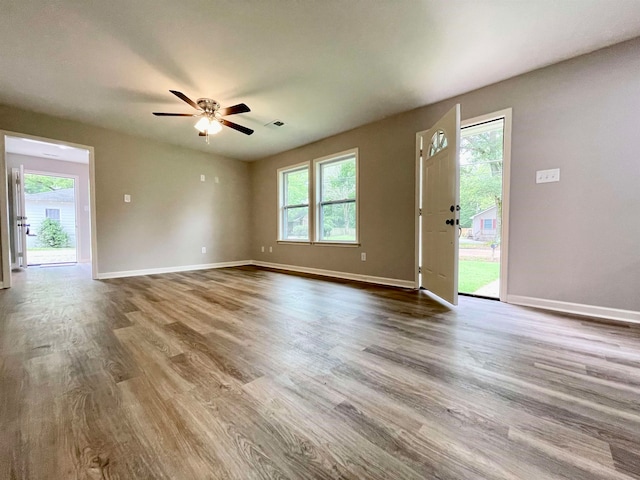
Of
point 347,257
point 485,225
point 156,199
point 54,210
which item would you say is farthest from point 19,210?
point 485,225

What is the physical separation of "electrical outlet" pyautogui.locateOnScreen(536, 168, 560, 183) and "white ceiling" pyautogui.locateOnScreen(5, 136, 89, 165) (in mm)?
7270

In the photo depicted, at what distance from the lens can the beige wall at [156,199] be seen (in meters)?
4.03

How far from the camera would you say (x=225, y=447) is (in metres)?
0.91

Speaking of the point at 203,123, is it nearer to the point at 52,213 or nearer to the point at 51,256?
the point at 52,213

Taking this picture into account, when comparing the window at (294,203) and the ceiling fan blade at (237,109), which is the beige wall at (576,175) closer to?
the ceiling fan blade at (237,109)

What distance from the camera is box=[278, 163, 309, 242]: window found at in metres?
5.04

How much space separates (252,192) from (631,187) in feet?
19.1

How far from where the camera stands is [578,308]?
7.86 feet

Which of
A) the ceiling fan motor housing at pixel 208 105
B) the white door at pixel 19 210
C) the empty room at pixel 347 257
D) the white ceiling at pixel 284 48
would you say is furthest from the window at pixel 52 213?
the ceiling fan motor housing at pixel 208 105

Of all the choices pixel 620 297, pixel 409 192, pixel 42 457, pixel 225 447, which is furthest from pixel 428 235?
pixel 42 457

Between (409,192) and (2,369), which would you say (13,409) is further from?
(409,192)

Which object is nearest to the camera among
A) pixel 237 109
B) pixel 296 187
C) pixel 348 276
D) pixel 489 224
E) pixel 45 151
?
pixel 237 109

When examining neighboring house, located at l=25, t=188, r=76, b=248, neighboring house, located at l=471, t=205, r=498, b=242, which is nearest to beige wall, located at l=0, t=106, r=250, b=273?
neighboring house, located at l=25, t=188, r=76, b=248

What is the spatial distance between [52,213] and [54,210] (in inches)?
3.9
